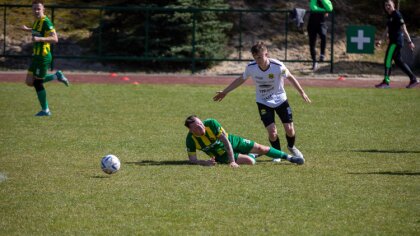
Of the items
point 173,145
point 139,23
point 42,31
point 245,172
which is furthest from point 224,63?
point 245,172

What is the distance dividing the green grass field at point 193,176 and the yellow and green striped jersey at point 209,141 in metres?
0.26

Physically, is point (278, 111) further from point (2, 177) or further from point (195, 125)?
point (2, 177)

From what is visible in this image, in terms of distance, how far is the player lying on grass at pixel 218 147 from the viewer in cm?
1074

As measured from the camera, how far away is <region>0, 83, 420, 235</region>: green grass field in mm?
7684

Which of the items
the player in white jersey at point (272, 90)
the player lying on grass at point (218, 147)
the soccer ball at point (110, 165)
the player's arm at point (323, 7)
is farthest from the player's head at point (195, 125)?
the player's arm at point (323, 7)

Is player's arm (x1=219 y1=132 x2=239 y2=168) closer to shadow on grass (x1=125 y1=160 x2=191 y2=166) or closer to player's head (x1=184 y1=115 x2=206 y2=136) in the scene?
player's head (x1=184 y1=115 x2=206 y2=136)

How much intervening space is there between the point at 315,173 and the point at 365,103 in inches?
350

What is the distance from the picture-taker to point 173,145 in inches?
510

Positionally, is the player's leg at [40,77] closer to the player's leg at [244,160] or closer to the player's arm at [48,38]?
the player's arm at [48,38]

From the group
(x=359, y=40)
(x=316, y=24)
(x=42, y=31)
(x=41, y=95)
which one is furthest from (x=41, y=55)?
(x=359, y=40)

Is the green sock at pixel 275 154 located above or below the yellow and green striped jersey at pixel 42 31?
below

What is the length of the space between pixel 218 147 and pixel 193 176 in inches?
39.5

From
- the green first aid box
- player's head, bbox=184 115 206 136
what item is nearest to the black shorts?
player's head, bbox=184 115 206 136

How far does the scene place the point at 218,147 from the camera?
10961 millimetres
